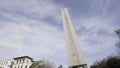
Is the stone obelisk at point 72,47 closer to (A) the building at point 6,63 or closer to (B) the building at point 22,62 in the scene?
(B) the building at point 22,62

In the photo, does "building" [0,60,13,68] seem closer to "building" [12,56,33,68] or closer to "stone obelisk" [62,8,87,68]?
"building" [12,56,33,68]

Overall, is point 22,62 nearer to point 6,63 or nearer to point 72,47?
point 6,63

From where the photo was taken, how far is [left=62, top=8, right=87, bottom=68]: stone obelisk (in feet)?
53.3

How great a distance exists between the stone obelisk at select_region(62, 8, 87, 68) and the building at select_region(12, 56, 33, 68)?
39690 mm

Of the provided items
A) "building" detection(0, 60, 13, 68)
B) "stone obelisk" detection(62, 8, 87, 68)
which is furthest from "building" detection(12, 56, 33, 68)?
"stone obelisk" detection(62, 8, 87, 68)

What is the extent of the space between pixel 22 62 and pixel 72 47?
140 feet

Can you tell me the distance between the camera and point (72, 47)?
56.1 ft

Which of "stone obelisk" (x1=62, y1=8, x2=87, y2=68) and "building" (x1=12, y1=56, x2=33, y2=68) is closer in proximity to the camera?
Answer: "stone obelisk" (x1=62, y1=8, x2=87, y2=68)

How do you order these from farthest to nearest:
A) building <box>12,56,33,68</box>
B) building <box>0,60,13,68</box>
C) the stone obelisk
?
building <box>0,60,13,68</box>
building <box>12,56,33,68</box>
the stone obelisk

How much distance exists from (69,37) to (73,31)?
1.02 meters

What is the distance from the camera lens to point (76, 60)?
16359 mm

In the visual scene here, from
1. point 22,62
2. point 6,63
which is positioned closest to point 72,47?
point 22,62

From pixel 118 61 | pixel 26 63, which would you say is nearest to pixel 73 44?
pixel 118 61

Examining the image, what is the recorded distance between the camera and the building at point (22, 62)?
5450 centimetres
